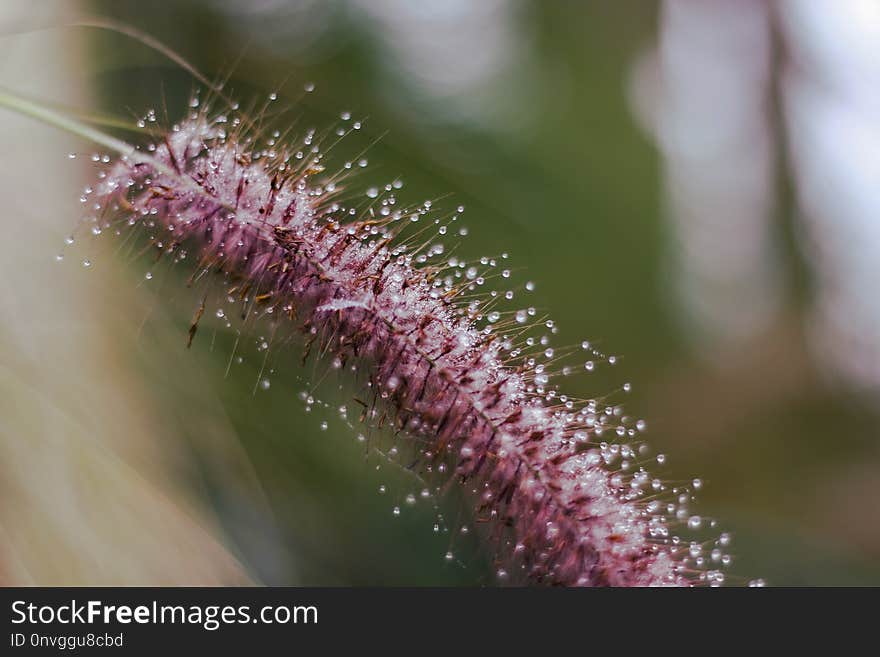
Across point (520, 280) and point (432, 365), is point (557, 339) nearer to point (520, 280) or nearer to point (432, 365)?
point (520, 280)

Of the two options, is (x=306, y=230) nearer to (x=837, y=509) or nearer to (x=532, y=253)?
(x=532, y=253)

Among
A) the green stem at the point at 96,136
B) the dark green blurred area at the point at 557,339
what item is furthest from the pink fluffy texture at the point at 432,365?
the dark green blurred area at the point at 557,339

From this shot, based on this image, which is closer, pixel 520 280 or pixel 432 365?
pixel 432 365

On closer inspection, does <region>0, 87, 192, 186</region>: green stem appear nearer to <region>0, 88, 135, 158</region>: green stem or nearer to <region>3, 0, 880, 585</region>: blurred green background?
<region>0, 88, 135, 158</region>: green stem

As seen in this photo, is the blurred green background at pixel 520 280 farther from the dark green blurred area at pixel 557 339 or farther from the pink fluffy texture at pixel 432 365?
the pink fluffy texture at pixel 432 365

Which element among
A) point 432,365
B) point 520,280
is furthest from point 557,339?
point 432,365

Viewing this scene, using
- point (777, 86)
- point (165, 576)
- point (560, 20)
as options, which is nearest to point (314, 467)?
point (165, 576)

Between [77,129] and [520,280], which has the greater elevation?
[520,280]
